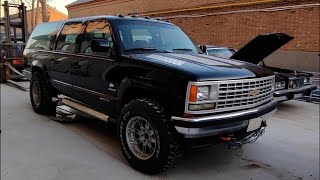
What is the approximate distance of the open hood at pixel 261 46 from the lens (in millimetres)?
5236

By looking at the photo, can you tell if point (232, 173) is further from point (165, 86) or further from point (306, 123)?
point (306, 123)

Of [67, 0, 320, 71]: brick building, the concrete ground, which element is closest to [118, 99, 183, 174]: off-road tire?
the concrete ground

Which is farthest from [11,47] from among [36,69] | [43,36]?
[43,36]

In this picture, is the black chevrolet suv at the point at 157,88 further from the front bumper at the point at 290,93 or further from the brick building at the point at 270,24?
the brick building at the point at 270,24

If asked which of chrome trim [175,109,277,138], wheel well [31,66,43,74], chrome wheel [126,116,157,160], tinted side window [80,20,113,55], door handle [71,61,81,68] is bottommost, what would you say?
chrome wheel [126,116,157,160]

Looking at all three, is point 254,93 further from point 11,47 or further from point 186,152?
point 11,47

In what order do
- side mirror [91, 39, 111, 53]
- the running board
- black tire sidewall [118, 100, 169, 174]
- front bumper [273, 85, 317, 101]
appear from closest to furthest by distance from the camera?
black tire sidewall [118, 100, 169, 174] < side mirror [91, 39, 111, 53] < the running board < front bumper [273, 85, 317, 101]

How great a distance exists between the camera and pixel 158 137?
3.59m

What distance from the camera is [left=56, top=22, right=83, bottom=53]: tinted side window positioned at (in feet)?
17.4

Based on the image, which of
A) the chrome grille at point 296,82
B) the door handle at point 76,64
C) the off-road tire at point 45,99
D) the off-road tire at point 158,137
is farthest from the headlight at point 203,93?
the chrome grille at point 296,82

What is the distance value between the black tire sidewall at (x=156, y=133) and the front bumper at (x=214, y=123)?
7.6 inches

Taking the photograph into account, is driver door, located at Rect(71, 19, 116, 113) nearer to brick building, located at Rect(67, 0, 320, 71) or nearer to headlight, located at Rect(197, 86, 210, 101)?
headlight, located at Rect(197, 86, 210, 101)

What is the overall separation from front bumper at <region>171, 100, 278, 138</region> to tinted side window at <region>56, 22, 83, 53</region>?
253 cm

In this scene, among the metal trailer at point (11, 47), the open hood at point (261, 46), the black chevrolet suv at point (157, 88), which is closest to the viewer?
the black chevrolet suv at point (157, 88)
